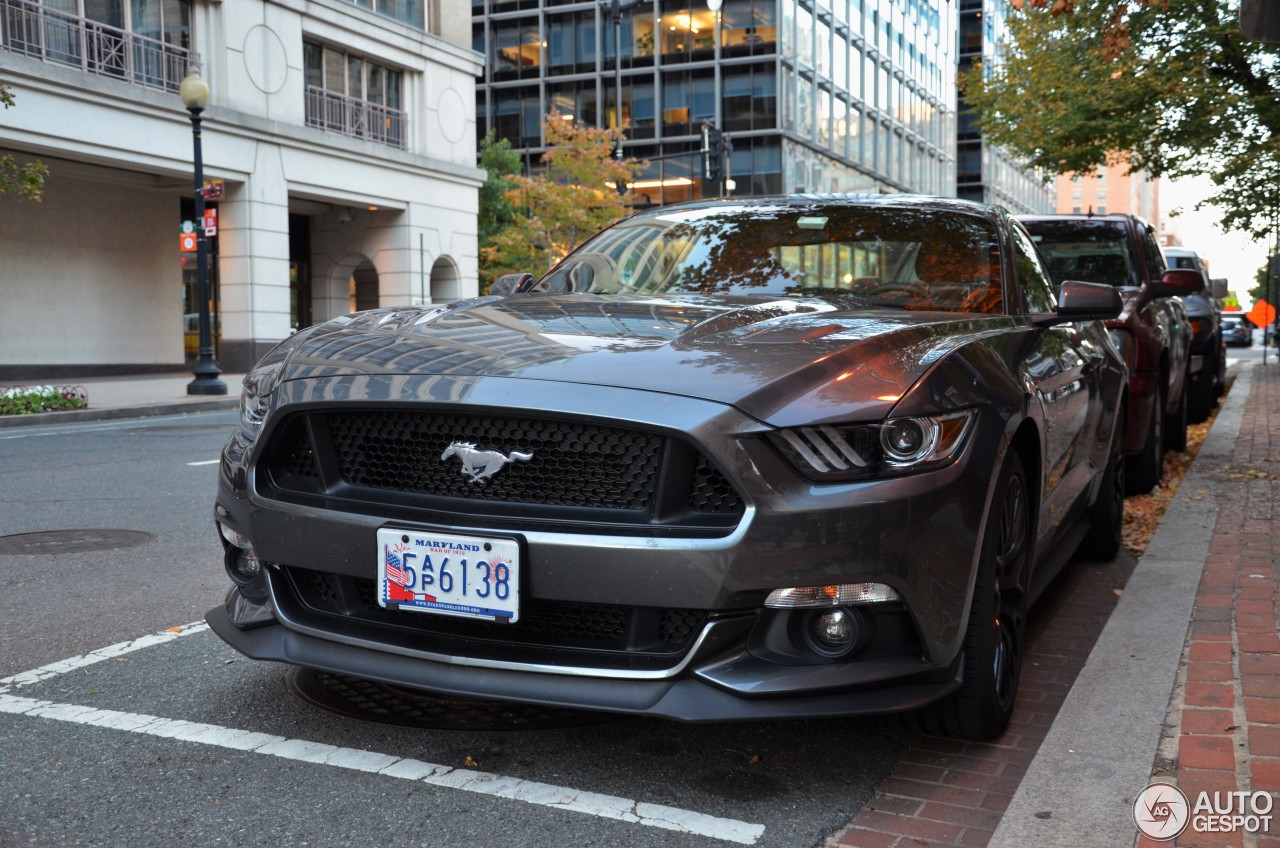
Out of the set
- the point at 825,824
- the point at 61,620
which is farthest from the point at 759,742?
the point at 61,620

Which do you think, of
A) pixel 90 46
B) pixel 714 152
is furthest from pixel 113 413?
pixel 714 152

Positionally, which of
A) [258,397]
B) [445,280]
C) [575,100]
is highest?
[575,100]

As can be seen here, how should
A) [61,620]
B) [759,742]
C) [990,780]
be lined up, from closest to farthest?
[990,780], [759,742], [61,620]

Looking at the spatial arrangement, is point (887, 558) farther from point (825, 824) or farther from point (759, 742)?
point (759, 742)

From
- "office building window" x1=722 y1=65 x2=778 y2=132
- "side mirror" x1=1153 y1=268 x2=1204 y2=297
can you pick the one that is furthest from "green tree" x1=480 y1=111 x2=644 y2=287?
"side mirror" x1=1153 y1=268 x2=1204 y2=297

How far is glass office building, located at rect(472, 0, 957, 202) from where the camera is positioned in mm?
52406

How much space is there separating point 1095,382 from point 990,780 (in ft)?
7.90

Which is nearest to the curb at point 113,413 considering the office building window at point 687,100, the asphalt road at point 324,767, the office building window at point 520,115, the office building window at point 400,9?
the asphalt road at point 324,767

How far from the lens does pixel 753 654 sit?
2773mm

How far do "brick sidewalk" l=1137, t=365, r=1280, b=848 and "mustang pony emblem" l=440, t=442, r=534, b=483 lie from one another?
163cm

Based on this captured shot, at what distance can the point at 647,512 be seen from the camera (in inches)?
110

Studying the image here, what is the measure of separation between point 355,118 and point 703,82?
26.9 metres

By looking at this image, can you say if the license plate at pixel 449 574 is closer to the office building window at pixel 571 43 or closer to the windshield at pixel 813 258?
the windshield at pixel 813 258

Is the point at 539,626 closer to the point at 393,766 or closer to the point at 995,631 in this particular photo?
the point at 393,766
